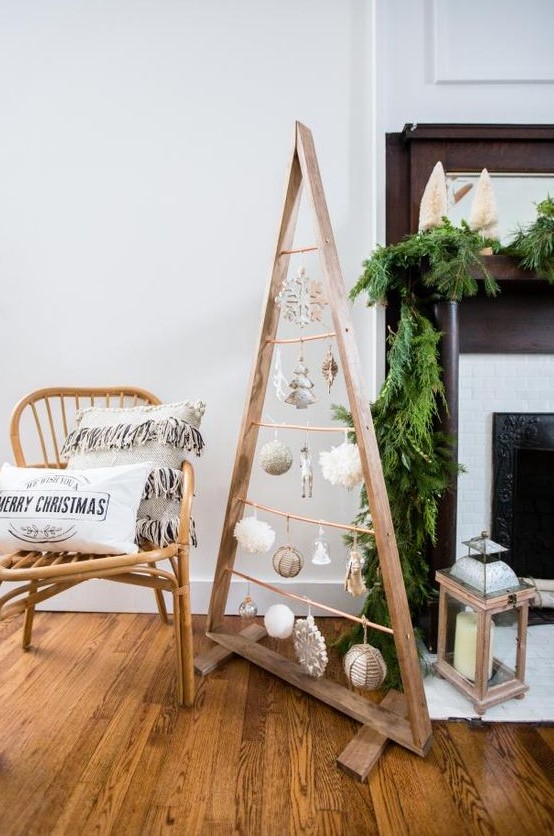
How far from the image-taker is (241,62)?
1695 mm

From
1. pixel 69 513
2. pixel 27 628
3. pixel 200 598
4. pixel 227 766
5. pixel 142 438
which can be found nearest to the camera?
pixel 227 766

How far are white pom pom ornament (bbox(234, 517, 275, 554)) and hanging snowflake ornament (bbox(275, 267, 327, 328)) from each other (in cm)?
61

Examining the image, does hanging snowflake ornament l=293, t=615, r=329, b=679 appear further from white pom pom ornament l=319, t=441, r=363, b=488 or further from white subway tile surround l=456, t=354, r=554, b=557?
white subway tile surround l=456, t=354, r=554, b=557

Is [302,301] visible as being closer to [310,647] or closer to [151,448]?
[151,448]

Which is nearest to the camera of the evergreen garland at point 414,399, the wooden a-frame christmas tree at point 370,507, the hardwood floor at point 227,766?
the hardwood floor at point 227,766

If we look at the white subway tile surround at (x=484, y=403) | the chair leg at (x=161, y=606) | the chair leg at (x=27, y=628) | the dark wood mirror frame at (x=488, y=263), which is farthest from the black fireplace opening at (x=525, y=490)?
the chair leg at (x=27, y=628)

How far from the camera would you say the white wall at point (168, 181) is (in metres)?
1.69

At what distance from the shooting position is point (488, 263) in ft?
4.69

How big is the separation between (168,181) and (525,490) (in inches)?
66.6

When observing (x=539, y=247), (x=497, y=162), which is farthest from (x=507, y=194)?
(x=539, y=247)

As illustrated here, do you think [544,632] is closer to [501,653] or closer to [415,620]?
[501,653]

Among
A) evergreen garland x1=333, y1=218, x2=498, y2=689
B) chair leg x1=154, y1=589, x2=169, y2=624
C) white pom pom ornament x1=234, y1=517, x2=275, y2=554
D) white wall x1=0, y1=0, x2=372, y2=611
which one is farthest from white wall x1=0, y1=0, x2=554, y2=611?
white pom pom ornament x1=234, y1=517, x2=275, y2=554

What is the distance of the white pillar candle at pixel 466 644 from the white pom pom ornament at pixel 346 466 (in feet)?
1.76

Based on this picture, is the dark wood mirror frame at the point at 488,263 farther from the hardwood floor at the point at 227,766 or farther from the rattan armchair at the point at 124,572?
the rattan armchair at the point at 124,572
